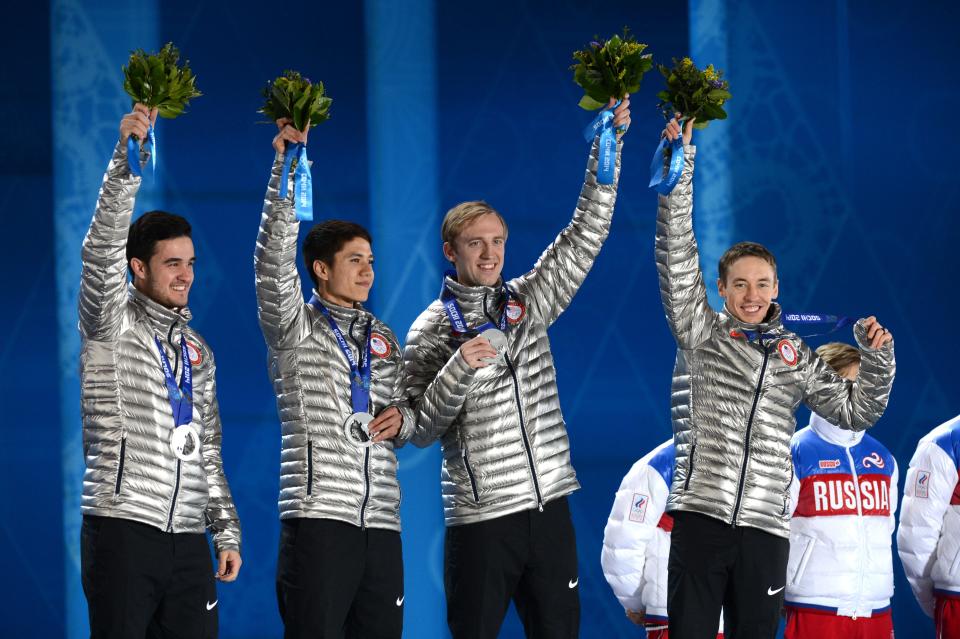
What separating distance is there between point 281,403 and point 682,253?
3.87 feet

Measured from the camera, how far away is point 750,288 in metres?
3.58

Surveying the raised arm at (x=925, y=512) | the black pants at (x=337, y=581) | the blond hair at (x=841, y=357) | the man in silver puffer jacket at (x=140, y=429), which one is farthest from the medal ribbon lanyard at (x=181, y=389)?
the raised arm at (x=925, y=512)

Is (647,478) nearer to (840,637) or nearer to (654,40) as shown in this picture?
(840,637)

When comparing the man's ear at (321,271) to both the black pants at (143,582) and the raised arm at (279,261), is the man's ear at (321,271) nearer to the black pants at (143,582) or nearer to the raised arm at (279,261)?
the raised arm at (279,261)

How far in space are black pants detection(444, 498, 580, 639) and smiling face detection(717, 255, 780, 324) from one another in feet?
2.84

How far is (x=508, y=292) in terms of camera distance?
344 cm

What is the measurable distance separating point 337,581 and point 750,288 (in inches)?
57.4

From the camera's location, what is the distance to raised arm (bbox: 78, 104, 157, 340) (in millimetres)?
2891

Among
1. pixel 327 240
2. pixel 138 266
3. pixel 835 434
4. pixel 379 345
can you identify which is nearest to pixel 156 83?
pixel 138 266

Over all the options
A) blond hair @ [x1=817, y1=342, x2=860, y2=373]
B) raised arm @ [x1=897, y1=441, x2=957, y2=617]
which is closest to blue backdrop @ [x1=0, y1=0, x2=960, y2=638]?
blond hair @ [x1=817, y1=342, x2=860, y2=373]

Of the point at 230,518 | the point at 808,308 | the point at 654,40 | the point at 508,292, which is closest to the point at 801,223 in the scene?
the point at 808,308

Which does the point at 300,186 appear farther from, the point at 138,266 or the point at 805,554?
the point at 805,554

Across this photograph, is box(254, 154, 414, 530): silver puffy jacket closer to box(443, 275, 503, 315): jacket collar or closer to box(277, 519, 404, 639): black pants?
box(277, 519, 404, 639): black pants

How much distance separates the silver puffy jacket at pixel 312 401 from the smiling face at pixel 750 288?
1047 millimetres
